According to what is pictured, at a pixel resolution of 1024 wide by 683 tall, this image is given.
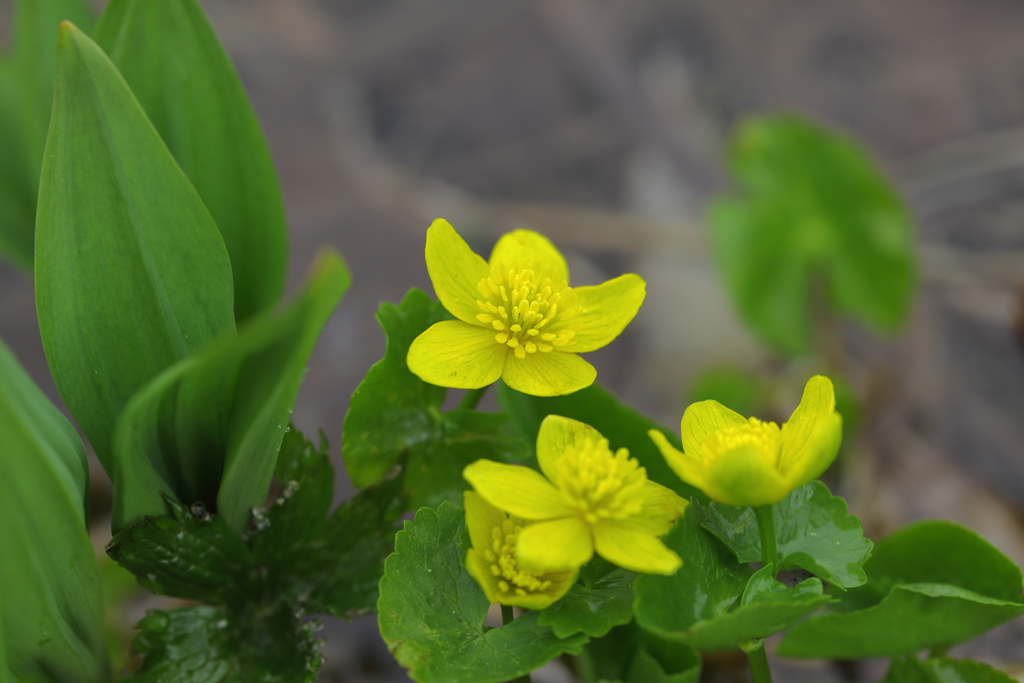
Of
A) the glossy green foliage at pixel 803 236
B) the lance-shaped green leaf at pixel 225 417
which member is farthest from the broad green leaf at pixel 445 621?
the glossy green foliage at pixel 803 236

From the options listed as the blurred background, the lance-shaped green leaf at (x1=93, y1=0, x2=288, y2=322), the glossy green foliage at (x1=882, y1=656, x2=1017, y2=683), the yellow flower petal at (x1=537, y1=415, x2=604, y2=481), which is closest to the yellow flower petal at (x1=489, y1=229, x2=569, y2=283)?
the yellow flower petal at (x1=537, y1=415, x2=604, y2=481)

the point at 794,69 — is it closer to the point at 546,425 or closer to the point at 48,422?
the point at 546,425

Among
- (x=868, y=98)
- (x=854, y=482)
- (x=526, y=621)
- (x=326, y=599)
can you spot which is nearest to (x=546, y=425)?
(x=526, y=621)

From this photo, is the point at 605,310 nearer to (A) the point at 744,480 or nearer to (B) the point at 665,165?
(A) the point at 744,480

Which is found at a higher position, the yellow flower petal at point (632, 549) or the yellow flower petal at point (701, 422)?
the yellow flower petal at point (701, 422)

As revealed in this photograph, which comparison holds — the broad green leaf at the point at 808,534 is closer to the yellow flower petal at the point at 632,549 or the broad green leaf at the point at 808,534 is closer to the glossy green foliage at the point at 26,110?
the yellow flower petal at the point at 632,549

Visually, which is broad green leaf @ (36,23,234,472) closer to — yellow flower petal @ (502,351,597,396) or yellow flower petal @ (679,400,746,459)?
yellow flower petal @ (502,351,597,396)

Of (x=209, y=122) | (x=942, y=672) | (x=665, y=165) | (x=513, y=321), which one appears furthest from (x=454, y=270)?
(x=665, y=165)
